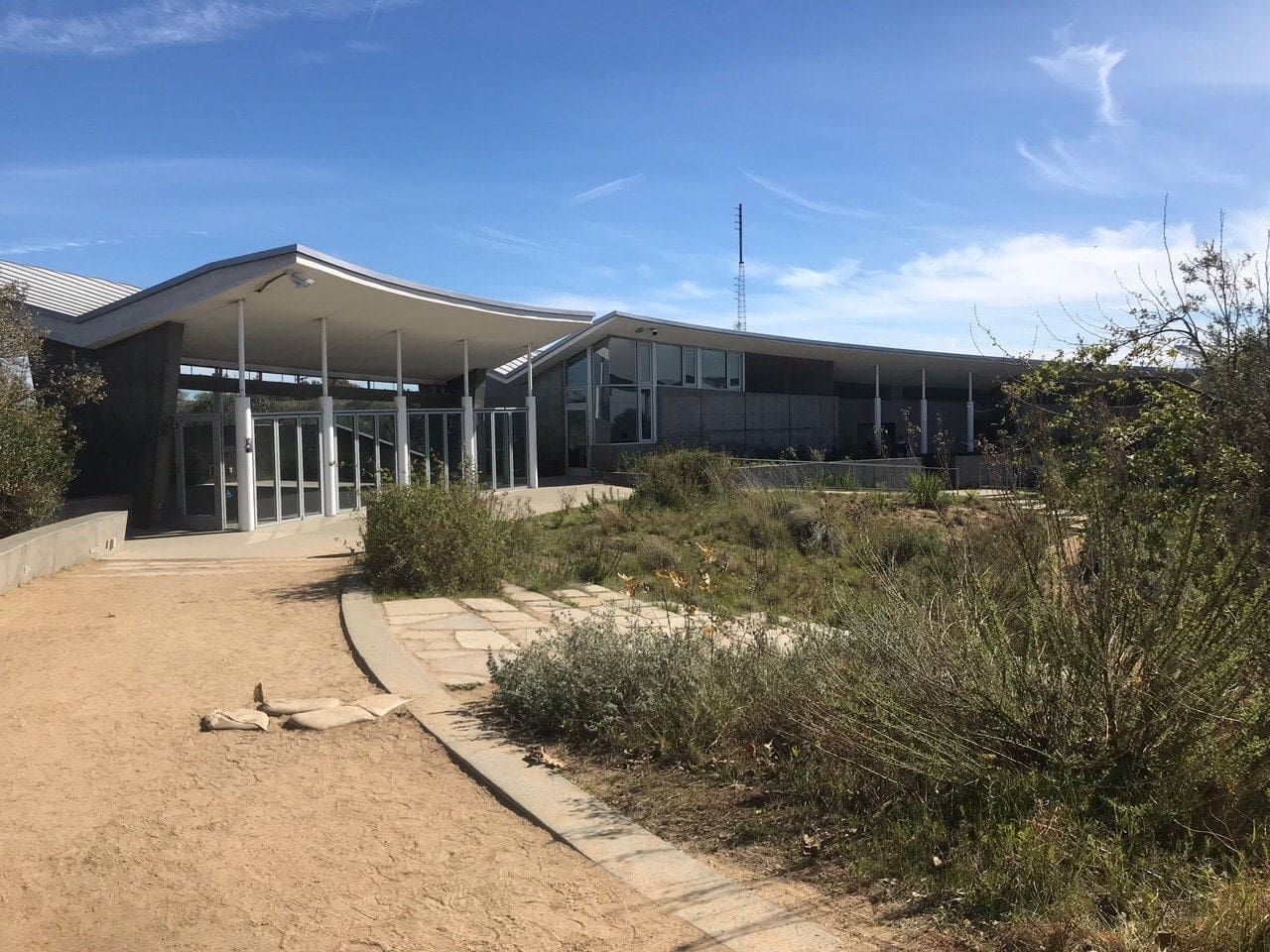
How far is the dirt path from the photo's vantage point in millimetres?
3246

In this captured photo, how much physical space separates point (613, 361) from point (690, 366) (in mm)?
3125

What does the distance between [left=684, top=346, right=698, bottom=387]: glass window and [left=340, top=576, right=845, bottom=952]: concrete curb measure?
26480 mm

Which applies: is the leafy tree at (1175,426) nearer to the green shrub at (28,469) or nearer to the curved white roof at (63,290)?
the green shrub at (28,469)

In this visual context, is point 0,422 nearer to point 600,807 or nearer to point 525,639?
point 525,639

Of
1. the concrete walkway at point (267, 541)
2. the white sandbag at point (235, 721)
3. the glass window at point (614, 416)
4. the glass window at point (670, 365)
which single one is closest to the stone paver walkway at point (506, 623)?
the white sandbag at point (235, 721)

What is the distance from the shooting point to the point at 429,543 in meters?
9.44

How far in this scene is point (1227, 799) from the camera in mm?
3480

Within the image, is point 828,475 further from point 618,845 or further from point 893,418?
point 893,418

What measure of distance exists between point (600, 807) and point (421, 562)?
557 centimetres

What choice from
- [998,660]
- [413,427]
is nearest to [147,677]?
[998,660]

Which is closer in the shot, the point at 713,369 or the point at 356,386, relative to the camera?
the point at 356,386

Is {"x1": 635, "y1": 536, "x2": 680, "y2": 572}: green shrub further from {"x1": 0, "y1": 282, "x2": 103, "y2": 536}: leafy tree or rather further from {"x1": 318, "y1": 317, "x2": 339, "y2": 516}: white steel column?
{"x1": 318, "y1": 317, "x2": 339, "y2": 516}: white steel column

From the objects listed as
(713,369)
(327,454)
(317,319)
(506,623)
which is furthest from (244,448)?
(713,369)

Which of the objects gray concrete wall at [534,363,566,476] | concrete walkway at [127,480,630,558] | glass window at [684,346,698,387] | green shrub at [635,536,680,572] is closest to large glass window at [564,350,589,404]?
gray concrete wall at [534,363,566,476]
